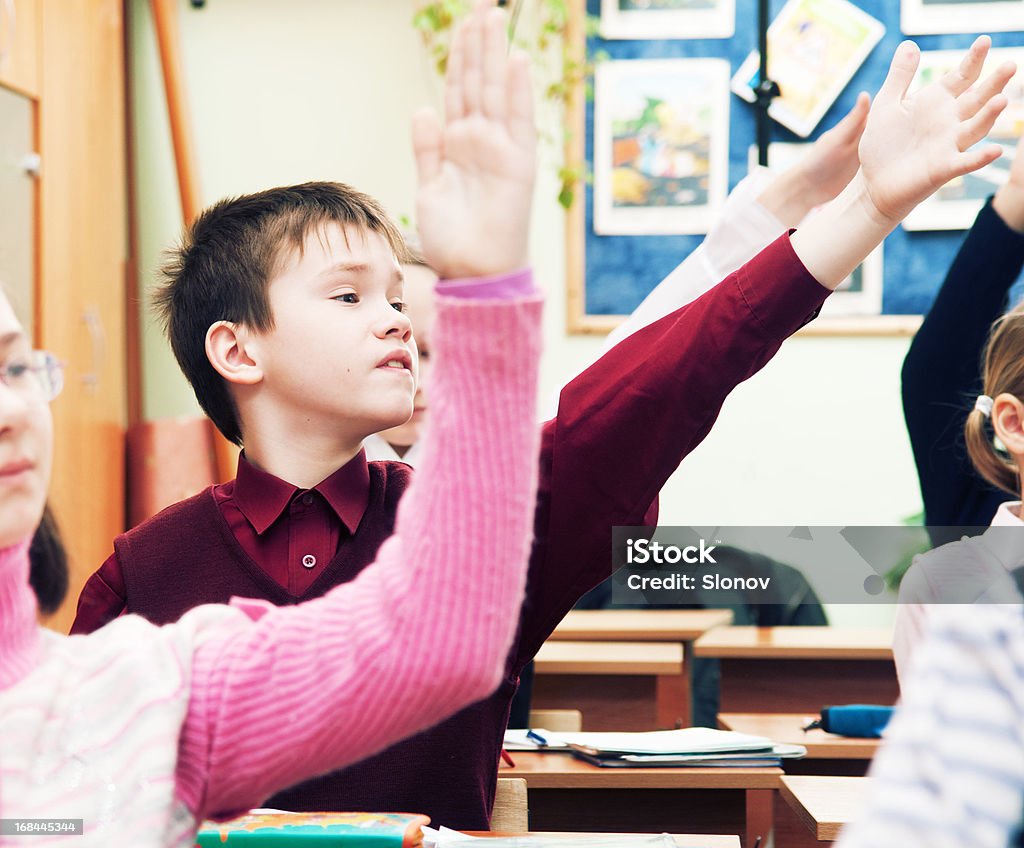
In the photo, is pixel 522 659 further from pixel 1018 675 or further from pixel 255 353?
pixel 1018 675

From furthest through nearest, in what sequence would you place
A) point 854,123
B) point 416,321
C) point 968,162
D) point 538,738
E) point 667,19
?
1. point 667,19
2. point 416,321
3. point 538,738
4. point 854,123
5. point 968,162

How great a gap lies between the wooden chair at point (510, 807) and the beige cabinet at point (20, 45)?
2657mm

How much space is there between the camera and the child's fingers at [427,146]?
0.64 metres

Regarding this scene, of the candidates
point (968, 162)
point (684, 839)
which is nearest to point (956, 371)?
point (968, 162)

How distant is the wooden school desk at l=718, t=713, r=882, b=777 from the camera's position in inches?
72.1

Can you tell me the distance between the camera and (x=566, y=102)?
3914 mm

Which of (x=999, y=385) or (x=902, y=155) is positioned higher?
(x=902, y=155)

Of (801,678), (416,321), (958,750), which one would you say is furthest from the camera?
(801,678)

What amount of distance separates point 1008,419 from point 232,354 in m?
1.00

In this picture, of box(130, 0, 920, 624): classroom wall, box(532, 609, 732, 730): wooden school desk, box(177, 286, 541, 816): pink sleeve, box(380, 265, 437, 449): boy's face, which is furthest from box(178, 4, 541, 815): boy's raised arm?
box(130, 0, 920, 624): classroom wall

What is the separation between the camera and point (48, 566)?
75 cm

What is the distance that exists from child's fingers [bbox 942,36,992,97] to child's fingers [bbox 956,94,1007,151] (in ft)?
0.14

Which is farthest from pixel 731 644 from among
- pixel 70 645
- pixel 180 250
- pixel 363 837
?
pixel 70 645

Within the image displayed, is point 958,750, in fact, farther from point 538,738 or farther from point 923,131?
point 538,738
